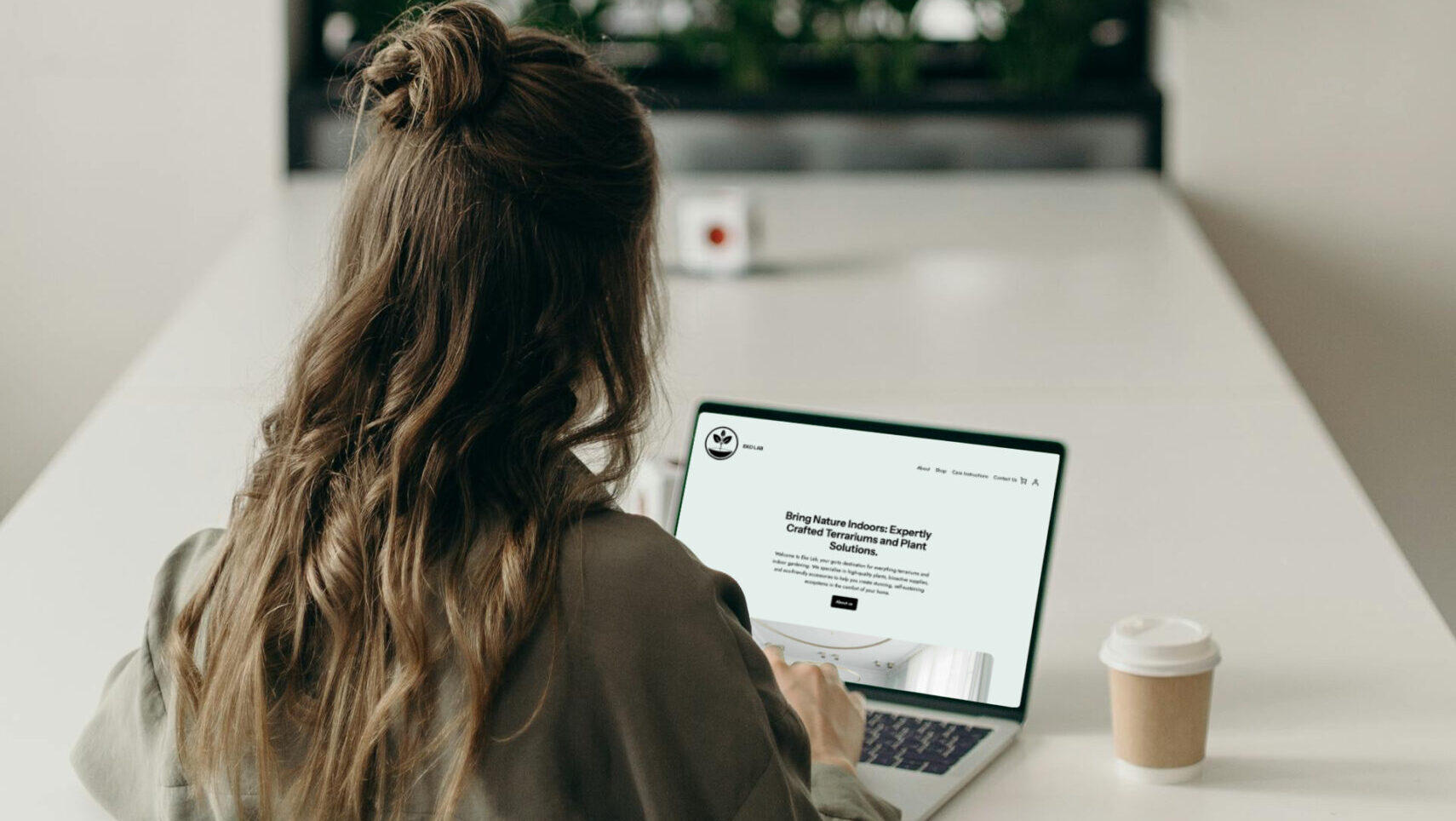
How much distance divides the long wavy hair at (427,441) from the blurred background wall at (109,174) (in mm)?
2327

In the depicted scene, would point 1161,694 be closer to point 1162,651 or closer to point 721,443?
point 1162,651

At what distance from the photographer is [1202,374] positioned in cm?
190

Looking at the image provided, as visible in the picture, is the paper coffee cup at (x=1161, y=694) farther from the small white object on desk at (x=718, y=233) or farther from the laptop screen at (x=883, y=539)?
the small white object on desk at (x=718, y=233)

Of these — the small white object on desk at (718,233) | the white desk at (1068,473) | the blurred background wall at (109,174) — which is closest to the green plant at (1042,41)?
the white desk at (1068,473)

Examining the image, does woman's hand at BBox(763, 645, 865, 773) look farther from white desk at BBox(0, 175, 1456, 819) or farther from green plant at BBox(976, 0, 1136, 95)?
green plant at BBox(976, 0, 1136, 95)

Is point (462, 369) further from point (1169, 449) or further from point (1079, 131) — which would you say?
point (1079, 131)

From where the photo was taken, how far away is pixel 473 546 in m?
0.81

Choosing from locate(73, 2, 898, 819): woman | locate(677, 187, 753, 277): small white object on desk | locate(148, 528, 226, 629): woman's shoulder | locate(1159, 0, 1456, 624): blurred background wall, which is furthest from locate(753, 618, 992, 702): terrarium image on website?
locate(1159, 0, 1456, 624): blurred background wall

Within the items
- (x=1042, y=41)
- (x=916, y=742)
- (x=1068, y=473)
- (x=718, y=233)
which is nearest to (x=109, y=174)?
(x=718, y=233)

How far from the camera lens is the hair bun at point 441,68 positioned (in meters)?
0.81

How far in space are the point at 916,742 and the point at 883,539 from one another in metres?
0.16

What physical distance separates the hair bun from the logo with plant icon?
444 mm

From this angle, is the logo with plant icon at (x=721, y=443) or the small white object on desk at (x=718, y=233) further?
the small white object on desk at (x=718, y=233)

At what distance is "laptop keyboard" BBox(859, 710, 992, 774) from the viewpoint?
1064 mm
